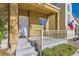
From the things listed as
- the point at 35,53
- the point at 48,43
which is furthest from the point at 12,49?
the point at 48,43

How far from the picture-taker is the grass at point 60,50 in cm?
368

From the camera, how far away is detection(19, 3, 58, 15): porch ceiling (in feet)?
12.1

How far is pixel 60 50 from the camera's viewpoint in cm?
371

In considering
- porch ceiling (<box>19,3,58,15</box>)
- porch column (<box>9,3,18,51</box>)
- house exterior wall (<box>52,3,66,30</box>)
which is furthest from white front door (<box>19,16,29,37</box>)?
house exterior wall (<box>52,3,66,30</box>)

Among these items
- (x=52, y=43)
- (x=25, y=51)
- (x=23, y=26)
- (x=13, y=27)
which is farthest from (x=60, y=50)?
(x=13, y=27)

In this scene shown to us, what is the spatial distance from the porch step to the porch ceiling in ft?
1.86

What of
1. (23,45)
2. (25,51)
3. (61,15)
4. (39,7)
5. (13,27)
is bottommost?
(25,51)

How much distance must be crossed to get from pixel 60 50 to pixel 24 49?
0.62 meters

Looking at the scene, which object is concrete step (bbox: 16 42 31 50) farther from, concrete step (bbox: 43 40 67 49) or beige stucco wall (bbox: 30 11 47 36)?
concrete step (bbox: 43 40 67 49)

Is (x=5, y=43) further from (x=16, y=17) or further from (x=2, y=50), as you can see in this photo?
(x=16, y=17)

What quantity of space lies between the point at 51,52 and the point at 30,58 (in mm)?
370

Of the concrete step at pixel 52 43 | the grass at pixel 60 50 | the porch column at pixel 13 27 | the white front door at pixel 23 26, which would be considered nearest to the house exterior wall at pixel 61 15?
the concrete step at pixel 52 43

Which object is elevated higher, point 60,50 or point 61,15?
point 61,15

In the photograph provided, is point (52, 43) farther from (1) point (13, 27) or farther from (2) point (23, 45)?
(1) point (13, 27)
